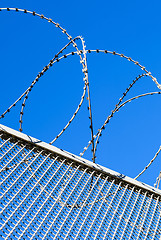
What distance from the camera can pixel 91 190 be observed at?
14.0 ft

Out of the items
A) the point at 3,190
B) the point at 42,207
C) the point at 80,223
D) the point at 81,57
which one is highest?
the point at 81,57

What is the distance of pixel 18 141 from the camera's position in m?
4.23

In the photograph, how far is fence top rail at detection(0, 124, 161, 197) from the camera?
13.9 feet

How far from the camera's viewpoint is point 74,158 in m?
4.50

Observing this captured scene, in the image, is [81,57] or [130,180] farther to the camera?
[81,57]

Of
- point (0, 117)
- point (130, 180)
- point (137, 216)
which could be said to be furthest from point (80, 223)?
point (0, 117)

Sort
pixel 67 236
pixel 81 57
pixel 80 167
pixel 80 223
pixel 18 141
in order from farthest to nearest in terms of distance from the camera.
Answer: pixel 81 57 → pixel 80 167 → pixel 18 141 → pixel 80 223 → pixel 67 236

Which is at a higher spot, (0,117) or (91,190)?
(0,117)

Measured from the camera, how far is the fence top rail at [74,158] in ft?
13.9

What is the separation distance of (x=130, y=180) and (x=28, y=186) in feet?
5.06

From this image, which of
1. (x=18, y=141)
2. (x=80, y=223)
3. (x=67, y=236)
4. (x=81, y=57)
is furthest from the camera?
(x=81, y=57)

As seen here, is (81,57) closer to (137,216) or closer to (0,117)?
(0,117)

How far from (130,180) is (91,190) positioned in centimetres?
70

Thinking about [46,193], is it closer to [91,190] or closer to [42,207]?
[42,207]
